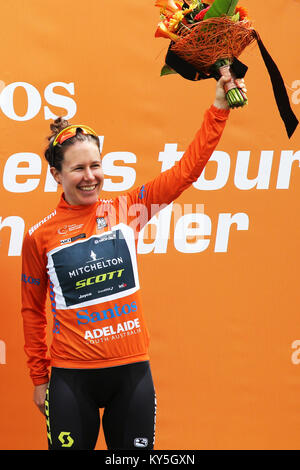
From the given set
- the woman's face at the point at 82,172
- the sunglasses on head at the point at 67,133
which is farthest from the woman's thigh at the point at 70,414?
the sunglasses on head at the point at 67,133

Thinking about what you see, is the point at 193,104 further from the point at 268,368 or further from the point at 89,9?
the point at 268,368

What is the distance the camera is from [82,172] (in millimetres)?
2186

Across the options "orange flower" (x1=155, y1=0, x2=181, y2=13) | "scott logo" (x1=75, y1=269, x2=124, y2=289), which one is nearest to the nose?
"scott logo" (x1=75, y1=269, x2=124, y2=289)

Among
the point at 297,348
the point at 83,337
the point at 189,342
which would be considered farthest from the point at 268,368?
the point at 83,337

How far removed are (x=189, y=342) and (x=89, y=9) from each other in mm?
1630

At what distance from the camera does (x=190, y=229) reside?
3076 mm

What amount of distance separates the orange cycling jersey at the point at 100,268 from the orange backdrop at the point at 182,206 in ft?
2.63

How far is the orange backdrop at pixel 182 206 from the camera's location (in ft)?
9.78

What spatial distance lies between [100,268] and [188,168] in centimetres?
44

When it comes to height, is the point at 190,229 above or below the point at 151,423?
above

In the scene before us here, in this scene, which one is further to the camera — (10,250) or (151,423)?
(10,250)

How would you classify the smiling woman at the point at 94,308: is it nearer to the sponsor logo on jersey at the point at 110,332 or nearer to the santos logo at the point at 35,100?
the sponsor logo on jersey at the point at 110,332

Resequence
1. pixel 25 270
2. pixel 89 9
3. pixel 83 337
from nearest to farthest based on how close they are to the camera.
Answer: pixel 83 337 < pixel 25 270 < pixel 89 9

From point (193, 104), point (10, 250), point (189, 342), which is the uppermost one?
point (193, 104)
